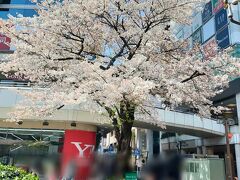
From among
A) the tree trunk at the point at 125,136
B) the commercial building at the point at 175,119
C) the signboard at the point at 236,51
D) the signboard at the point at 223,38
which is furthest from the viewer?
the signboard at the point at 223,38

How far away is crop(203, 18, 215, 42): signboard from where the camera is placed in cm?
2476

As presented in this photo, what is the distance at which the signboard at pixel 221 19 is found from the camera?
22.7m

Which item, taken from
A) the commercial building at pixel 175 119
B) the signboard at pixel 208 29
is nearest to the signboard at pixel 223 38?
the commercial building at pixel 175 119

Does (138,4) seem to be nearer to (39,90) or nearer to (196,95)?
(196,95)

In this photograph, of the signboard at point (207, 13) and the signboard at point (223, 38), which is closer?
the signboard at point (223, 38)

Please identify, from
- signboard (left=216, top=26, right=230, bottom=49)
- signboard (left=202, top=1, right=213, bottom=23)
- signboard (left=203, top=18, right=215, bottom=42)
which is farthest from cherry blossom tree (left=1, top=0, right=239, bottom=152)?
signboard (left=202, top=1, right=213, bottom=23)

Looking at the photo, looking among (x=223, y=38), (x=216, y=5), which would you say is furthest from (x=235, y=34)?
(x=216, y=5)

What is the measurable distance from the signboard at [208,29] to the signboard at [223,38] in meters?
1.29

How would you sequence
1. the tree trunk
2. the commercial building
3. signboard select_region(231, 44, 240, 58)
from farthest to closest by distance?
1. signboard select_region(231, 44, 240, 58)
2. the commercial building
3. the tree trunk

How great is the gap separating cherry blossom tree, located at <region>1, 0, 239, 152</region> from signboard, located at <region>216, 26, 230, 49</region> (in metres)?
13.6

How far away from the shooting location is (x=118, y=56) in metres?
9.52

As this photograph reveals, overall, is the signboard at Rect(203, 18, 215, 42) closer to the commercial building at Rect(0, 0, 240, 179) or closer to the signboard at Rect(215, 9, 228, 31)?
the commercial building at Rect(0, 0, 240, 179)

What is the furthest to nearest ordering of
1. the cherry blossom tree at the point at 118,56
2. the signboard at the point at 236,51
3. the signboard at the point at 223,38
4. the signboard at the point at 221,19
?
1. the signboard at the point at 221,19
2. the signboard at the point at 223,38
3. the signboard at the point at 236,51
4. the cherry blossom tree at the point at 118,56

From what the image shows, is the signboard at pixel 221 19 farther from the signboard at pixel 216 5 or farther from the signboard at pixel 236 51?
the signboard at pixel 236 51
